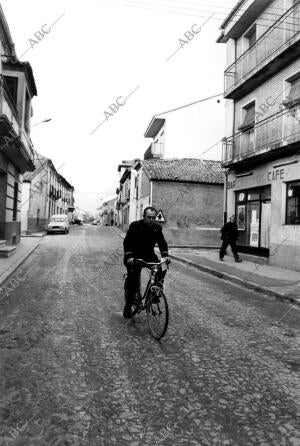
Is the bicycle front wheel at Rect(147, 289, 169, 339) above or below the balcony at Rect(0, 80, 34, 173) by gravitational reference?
below

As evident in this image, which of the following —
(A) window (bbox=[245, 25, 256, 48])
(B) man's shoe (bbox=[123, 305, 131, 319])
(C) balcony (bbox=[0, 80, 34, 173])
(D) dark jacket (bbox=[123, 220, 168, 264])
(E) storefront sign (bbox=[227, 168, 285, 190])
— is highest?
(A) window (bbox=[245, 25, 256, 48])

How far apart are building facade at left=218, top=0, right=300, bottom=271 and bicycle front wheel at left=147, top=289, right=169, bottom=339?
26.5ft

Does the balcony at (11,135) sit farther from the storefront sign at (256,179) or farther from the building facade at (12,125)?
the storefront sign at (256,179)

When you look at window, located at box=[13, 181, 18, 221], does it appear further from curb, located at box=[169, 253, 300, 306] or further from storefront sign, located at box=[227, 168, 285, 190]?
storefront sign, located at box=[227, 168, 285, 190]

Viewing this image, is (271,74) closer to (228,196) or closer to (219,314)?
(228,196)

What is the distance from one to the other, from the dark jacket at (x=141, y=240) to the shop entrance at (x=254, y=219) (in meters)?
9.31

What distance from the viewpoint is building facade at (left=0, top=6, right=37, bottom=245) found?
12.3 m

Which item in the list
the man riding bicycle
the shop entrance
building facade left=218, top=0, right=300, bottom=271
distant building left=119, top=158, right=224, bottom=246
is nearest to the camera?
the man riding bicycle

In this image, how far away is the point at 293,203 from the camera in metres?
12.3

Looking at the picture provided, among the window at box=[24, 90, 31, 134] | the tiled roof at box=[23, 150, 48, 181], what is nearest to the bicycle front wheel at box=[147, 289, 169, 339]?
the window at box=[24, 90, 31, 134]

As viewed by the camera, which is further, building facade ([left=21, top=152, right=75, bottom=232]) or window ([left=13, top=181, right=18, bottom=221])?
building facade ([left=21, top=152, right=75, bottom=232])

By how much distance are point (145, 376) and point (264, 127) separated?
39.9ft

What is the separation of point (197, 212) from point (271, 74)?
13945mm

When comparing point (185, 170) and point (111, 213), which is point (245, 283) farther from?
point (111, 213)
